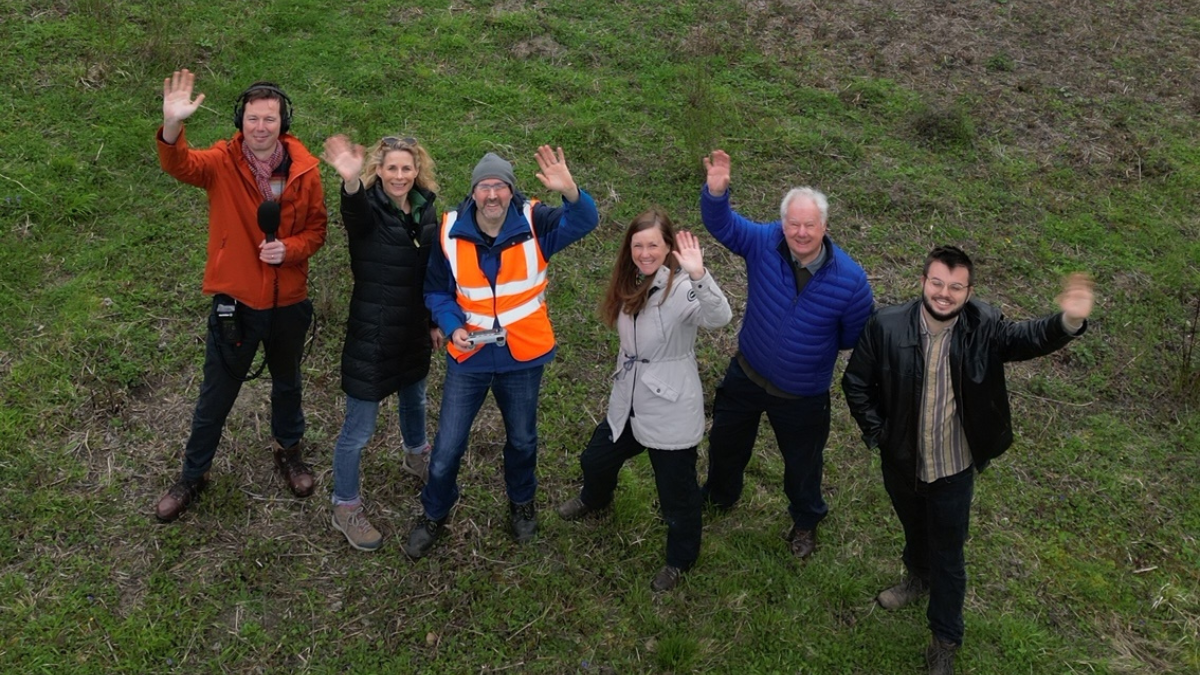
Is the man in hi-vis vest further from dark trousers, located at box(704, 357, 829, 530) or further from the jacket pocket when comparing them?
dark trousers, located at box(704, 357, 829, 530)

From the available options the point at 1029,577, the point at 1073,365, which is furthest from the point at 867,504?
the point at 1073,365

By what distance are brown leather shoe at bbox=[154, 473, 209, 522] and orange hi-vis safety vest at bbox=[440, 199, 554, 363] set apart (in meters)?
1.75

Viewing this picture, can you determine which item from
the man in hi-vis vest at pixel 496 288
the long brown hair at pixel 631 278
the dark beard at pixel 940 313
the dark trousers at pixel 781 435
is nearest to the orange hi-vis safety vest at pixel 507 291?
the man in hi-vis vest at pixel 496 288

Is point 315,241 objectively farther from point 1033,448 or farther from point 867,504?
point 1033,448

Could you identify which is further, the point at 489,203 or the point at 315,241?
the point at 315,241

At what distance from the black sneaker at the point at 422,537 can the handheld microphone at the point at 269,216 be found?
1656 millimetres

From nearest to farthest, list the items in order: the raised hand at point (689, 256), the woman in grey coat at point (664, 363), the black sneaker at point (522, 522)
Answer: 1. the raised hand at point (689, 256)
2. the woman in grey coat at point (664, 363)
3. the black sneaker at point (522, 522)

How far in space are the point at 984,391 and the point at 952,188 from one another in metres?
4.38

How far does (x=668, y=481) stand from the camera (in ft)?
13.4

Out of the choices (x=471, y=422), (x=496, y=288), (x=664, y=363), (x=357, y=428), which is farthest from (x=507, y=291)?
(x=357, y=428)

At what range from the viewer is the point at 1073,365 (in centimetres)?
604

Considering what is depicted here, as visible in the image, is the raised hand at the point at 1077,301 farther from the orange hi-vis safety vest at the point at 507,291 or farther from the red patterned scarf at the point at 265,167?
the red patterned scarf at the point at 265,167

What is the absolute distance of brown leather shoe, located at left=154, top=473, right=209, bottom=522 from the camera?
440cm

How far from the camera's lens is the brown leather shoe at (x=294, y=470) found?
4.66m
